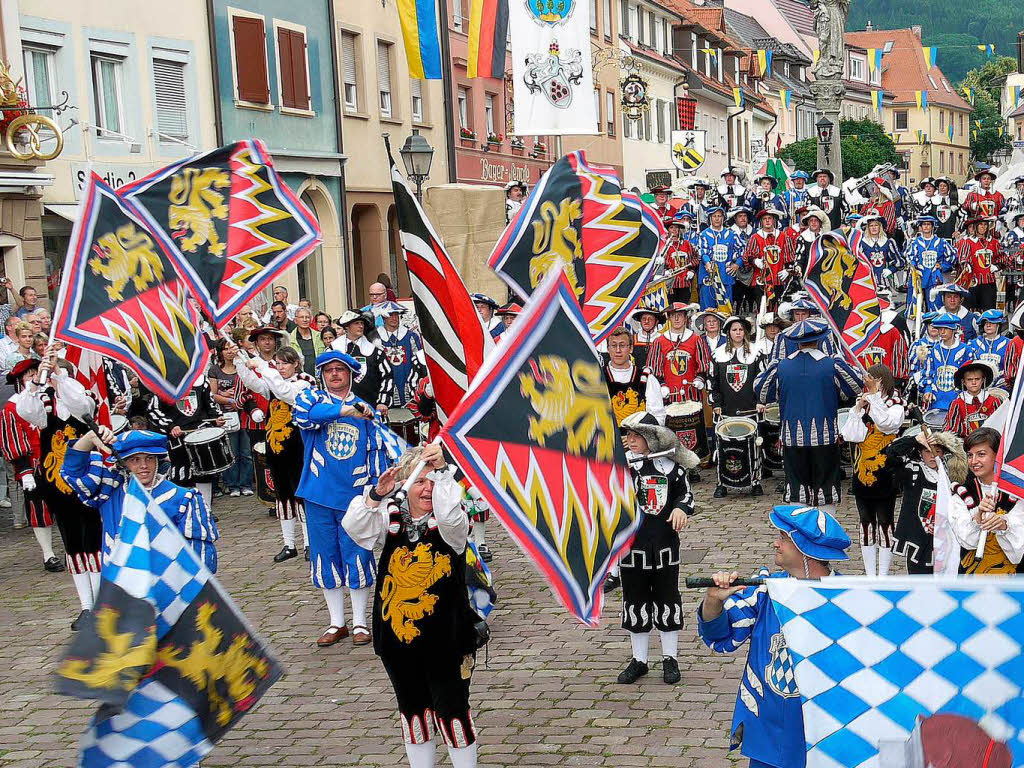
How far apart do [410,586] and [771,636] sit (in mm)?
1700

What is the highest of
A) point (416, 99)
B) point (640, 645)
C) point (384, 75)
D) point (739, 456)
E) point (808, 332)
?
point (384, 75)

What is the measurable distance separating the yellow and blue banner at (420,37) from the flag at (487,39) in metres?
1.21

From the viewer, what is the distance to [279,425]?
10.8 metres

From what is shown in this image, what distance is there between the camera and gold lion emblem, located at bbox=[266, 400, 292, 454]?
1073 cm

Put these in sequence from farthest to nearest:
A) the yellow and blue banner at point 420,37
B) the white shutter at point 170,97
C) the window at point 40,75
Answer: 1. the white shutter at point 170,97
2. the window at point 40,75
3. the yellow and blue banner at point 420,37

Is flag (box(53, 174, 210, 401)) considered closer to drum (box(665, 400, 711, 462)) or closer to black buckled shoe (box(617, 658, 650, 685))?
black buckled shoe (box(617, 658, 650, 685))

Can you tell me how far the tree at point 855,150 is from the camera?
6319cm

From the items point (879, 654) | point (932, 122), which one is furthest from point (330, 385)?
point (932, 122)

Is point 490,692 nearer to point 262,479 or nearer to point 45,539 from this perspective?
point 45,539

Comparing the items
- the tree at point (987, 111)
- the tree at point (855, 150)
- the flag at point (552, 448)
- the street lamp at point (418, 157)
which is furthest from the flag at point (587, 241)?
the tree at point (987, 111)

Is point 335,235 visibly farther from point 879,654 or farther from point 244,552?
point 879,654

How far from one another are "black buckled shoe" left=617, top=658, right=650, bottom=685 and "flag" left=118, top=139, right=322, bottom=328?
3.64 meters

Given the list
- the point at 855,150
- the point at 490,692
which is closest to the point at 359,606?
the point at 490,692

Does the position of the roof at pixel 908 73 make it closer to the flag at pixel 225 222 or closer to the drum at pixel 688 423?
the drum at pixel 688 423
